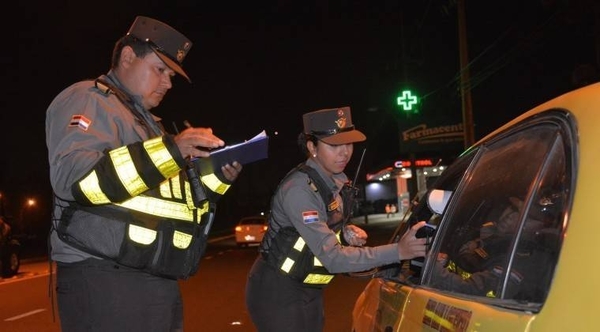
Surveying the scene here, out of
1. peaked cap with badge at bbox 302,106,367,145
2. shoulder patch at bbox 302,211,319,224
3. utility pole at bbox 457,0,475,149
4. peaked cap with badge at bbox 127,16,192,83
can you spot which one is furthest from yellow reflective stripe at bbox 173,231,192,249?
utility pole at bbox 457,0,475,149

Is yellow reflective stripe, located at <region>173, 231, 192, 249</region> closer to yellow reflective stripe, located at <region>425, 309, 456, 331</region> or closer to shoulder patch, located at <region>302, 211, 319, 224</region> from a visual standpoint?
shoulder patch, located at <region>302, 211, 319, 224</region>

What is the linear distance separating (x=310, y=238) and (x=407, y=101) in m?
19.2

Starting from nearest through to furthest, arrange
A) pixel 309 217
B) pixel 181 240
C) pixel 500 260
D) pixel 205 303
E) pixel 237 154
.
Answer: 1. pixel 500 260
2. pixel 181 240
3. pixel 237 154
4. pixel 309 217
5. pixel 205 303

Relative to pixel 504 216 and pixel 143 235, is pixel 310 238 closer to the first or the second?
pixel 143 235

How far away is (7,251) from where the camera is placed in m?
15.6

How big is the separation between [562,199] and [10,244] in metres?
15.5

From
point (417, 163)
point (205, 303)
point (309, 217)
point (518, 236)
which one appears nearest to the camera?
point (518, 236)

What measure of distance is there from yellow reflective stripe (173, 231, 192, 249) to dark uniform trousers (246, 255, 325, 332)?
1063 millimetres

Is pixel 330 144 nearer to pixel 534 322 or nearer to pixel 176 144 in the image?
pixel 176 144

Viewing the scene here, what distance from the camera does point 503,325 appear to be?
1738 millimetres

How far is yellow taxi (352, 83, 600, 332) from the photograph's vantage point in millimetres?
1596

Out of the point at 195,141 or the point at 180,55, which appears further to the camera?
the point at 180,55

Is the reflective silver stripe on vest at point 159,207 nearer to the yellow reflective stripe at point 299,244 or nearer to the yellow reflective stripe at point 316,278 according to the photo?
the yellow reflective stripe at point 299,244

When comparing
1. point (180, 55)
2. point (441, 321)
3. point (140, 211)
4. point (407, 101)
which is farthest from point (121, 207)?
point (407, 101)
